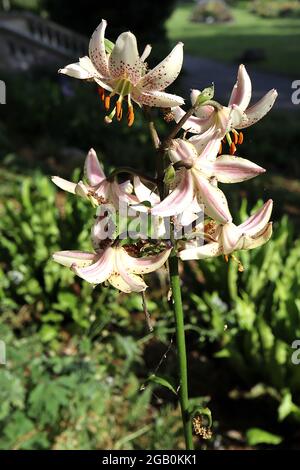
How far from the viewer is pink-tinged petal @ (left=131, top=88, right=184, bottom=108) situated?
1.15m

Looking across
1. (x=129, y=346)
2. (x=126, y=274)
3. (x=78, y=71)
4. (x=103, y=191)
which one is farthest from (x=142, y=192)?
(x=129, y=346)

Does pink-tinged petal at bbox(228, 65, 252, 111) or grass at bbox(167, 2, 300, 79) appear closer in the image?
pink-tinged petal at bbox(228, 65, 252, 111)

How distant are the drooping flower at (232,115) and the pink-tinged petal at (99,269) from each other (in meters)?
0.31

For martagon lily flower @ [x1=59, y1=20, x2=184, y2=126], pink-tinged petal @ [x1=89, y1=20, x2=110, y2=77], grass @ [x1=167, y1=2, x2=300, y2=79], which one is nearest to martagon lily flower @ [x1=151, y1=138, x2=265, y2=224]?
martagon lily flower @ [x1=59, y1=20, x2=184, y2=126]

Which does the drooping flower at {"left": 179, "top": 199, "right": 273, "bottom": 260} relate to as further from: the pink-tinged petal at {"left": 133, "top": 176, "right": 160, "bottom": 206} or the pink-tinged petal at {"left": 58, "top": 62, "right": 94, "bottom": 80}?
the pink-tinged petal at {"left": 58, "top": 62, "right": 94, "bottom": 80}

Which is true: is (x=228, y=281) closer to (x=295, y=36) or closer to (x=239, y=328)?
(x=239, y=328)

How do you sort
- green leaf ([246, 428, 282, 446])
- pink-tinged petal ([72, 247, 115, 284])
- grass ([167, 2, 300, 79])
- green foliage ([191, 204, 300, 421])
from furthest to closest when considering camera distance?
grass ([167, 2, 300, 79]) < green foliage ([191, 204, 300, 421]) < green leaf ([246, 428, 282, 446]) < pink-tinged petal ([72, 247, 115, 284])

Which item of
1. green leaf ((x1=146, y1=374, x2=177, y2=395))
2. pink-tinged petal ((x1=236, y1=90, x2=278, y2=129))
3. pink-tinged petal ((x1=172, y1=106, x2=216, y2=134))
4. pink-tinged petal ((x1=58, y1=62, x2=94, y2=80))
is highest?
pink-tinged petal ((x1=58, y1=62, x2=94, y2=80))

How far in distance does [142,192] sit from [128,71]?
0.90 ft

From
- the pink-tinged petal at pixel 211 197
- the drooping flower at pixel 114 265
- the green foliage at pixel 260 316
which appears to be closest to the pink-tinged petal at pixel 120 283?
the drooping flower at pixel 114 265

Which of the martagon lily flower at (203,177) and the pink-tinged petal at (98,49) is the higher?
the pink-tinged petal at (98,49)

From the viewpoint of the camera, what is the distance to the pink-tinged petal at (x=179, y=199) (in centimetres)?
113

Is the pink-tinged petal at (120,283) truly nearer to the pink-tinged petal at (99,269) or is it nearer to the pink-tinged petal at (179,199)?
the pink-tinged petal at (99,269)

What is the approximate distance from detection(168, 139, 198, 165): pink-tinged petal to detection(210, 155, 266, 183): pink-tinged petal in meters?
0.05
